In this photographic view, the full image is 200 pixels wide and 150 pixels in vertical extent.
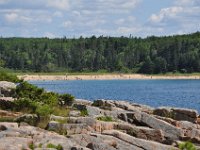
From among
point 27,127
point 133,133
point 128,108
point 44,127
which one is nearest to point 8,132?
point 27,127

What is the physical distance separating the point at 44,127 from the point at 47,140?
398cm

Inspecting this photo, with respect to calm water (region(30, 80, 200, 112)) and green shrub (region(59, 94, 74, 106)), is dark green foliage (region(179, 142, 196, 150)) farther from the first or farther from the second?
calm water (region(30, 80, 200, 112))

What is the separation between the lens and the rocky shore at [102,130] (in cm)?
2169

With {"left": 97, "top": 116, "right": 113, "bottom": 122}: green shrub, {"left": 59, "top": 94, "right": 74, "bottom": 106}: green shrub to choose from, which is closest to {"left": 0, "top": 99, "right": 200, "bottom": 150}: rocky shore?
{"left": 97, "top": 116, "right": 113, "bottom": 122}: green shrub

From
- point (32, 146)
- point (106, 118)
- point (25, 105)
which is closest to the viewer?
point (32, 146)

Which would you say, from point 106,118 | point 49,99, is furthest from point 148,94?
point 106,118

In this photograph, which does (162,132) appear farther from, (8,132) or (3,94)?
(3,94)

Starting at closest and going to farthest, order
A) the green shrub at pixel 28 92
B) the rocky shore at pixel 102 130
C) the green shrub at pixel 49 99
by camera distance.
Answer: the rocky shore at pixel 102 130
the green shrub at pixel 49 99
the green shrub at pixel 28 92

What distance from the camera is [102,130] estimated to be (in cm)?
2586

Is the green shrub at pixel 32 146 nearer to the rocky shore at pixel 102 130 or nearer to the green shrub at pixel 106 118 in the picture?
the rocky shore at pixel 102 130

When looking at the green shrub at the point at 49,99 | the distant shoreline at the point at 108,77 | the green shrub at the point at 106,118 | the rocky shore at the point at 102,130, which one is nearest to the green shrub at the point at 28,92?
the green shrub at the point at 49,99

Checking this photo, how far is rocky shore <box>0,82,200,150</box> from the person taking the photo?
21.7 metres

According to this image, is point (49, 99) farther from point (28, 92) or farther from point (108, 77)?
point (108, 77)

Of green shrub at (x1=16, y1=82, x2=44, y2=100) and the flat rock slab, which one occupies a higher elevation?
green shrub at (x1=16, y1=82, x2=44, y2=100)
